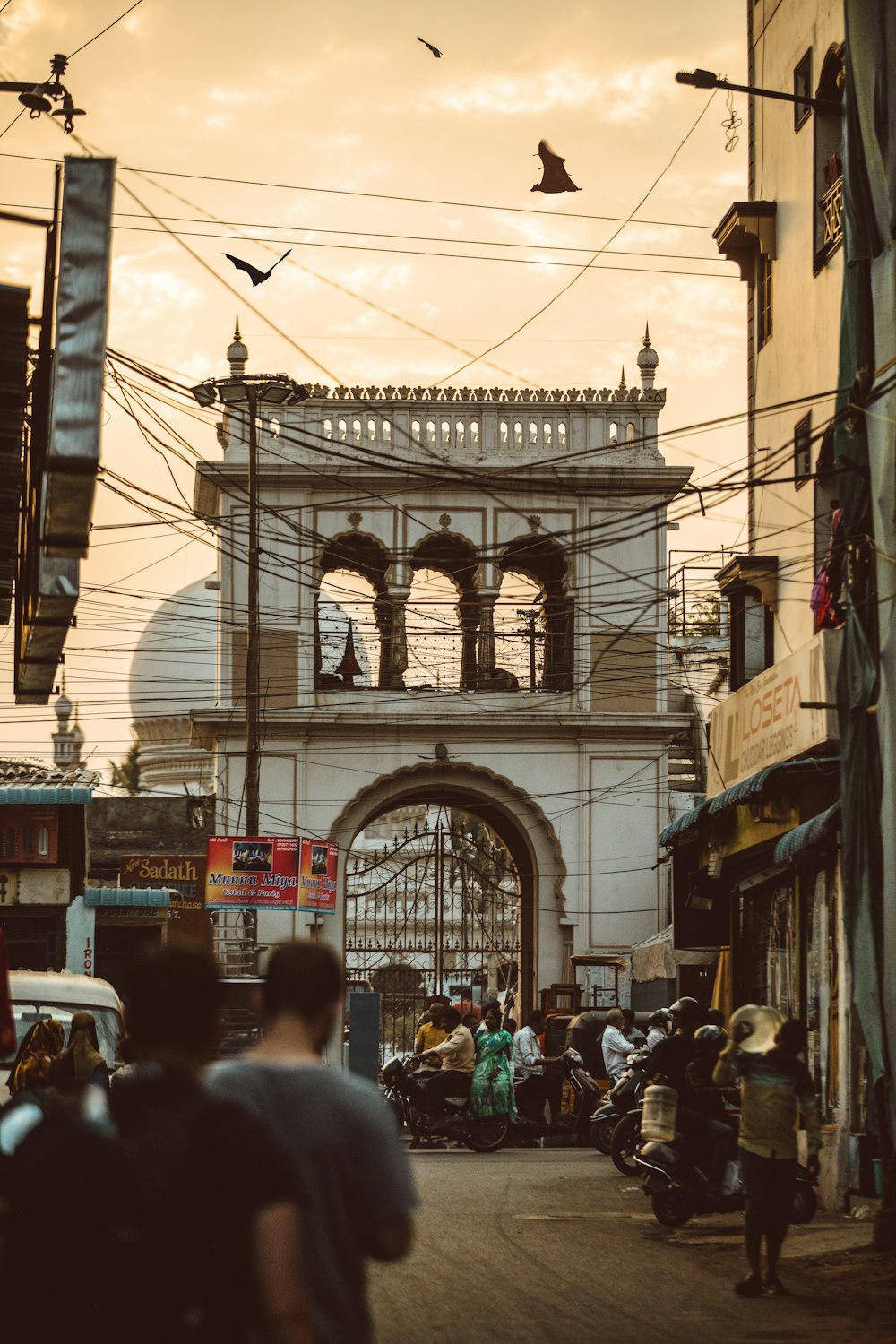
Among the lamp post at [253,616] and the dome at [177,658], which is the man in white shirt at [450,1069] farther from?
the dome at [177,658]

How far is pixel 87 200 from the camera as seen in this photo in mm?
8633

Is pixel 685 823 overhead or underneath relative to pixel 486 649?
underneath

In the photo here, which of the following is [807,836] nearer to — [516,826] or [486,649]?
[516,826]

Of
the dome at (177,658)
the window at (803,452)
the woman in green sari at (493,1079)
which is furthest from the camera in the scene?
the dome at (177,658)

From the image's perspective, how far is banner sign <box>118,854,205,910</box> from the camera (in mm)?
31180

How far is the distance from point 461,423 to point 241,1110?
95.0ft

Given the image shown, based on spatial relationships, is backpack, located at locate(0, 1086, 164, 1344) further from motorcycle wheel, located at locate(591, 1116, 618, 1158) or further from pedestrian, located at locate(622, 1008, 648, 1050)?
pedestrian, located at locate(622, 1008, 648, 1050)

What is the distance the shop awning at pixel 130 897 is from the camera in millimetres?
29547

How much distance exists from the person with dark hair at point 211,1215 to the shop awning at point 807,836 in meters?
10.6

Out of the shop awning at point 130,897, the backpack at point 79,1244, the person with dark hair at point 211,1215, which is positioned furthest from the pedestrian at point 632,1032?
the backpack at point 79,1244

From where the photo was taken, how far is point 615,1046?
21.7 m

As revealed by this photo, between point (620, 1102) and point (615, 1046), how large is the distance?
15.5ft

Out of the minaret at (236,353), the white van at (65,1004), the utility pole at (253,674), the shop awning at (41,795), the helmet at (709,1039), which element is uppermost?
the minaret at (236,353)

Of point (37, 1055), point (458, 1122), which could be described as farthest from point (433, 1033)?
point (37, 1055)
